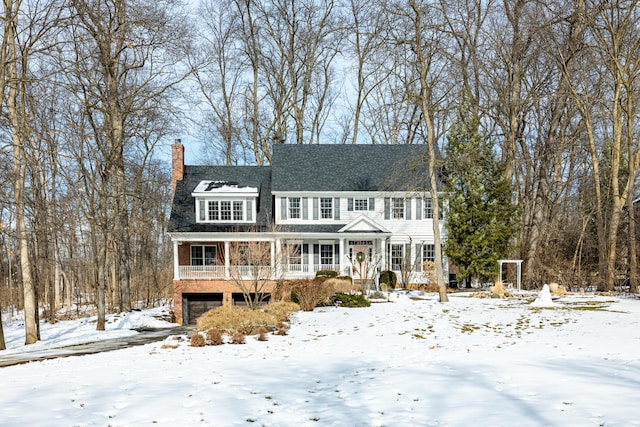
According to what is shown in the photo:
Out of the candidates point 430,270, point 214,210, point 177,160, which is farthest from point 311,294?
point 177,160

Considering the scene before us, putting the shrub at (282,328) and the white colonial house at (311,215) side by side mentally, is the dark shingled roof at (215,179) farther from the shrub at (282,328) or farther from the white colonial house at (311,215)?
the shrub at (282,328)

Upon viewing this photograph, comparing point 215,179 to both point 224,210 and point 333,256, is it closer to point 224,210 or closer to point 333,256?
point 224,210

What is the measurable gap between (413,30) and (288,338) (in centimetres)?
1251

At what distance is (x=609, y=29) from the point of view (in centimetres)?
2081

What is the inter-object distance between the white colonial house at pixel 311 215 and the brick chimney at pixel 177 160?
58 mm

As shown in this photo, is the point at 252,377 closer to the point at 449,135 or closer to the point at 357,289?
the point at 357,289

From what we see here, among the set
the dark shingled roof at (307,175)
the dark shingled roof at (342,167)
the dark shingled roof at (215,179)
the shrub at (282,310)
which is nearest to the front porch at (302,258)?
the dark shingled roof at (215,179)

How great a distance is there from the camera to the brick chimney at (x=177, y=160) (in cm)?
2833

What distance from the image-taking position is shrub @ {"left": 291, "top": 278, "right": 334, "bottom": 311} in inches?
692

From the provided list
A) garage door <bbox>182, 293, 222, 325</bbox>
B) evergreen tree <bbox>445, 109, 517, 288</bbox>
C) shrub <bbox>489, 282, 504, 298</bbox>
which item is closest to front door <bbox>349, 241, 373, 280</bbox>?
evergreen tree <bbox>445, 109, 517, 288</bbox>

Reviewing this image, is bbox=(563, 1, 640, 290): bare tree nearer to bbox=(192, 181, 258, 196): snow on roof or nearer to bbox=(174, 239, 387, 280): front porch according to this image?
bbox=(174, 239, 387, 280): front porch

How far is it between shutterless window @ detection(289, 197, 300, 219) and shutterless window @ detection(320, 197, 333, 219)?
1294 mm

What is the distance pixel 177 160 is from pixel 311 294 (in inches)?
Answer: 576

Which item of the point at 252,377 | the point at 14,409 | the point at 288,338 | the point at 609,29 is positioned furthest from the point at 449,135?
the point at 14,409
